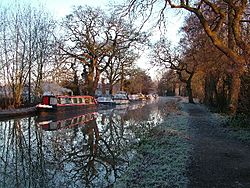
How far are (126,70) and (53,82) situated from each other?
20.2 m

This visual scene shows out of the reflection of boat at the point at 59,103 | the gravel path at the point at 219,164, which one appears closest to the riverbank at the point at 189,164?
the gravel path at the point at 219,164

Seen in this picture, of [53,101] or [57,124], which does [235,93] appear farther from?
[53,101]

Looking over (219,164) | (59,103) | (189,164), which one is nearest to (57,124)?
(59,103)

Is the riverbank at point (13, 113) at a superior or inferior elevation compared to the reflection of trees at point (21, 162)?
superior

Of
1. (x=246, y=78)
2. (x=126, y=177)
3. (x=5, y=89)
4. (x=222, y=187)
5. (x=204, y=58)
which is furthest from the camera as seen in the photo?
(x=5, y=89)

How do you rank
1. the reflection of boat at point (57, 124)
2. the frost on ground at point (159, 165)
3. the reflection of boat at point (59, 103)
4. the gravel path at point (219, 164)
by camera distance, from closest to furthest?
the gravel path at point (219, 164) → the frost on ground at point (159, 165) → the reflection of boat at point (57, 124) → the reflection of boat at point (59, 103)

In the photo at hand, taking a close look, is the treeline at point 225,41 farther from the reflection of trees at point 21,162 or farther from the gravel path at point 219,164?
the reflection of trees at point 21,162

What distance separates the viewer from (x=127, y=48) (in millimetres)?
36938

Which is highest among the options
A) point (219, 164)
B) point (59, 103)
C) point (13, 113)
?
point (59, 103)

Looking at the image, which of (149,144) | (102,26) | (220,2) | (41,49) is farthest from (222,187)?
(102,26)

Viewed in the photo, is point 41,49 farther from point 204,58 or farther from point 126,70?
point 126,70

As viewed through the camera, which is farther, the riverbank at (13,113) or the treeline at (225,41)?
the riverbank at (13,113)

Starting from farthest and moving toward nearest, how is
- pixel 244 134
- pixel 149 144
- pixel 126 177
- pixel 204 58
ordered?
1. pixel 204 58
2. pixel 244 134
3. pixel 149 144
4. pixel 126 177

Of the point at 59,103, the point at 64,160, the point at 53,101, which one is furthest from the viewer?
the point at 59,103
